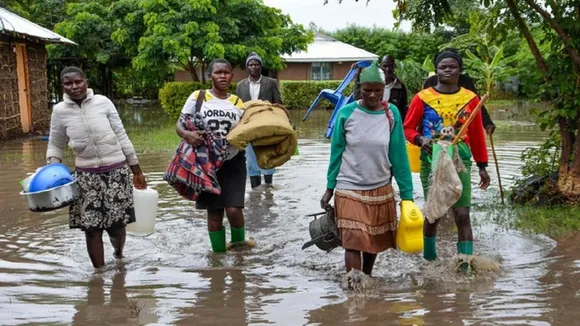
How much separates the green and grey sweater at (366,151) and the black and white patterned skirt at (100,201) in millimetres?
1750

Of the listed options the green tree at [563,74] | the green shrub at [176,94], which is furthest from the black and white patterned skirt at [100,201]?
the green shrub at [176,94]

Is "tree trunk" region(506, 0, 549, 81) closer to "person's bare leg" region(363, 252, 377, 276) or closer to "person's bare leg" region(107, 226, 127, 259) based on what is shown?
"person's bare leg" region(363, 252, 377, 276)

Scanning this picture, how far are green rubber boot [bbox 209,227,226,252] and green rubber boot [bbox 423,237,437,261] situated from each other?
1720mm

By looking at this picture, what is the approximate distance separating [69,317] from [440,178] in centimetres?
269

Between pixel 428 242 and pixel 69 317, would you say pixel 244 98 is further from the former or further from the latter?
pixel 69 317

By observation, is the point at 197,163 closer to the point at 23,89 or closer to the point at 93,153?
the point at 93,153

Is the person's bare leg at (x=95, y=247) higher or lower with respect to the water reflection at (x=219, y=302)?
higher

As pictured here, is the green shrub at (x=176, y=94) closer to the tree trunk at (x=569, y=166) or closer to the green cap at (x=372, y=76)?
the tree trunk at (x=569, y=166)

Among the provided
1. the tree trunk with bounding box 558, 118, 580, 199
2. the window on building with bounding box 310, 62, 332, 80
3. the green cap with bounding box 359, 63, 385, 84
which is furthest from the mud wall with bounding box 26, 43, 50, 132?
the window on building with bounding box 310, 62, 332, 80

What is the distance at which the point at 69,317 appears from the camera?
4.64 metres

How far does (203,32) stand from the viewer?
77.5 feet

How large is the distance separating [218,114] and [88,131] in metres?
1.05

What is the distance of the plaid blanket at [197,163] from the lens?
586cm

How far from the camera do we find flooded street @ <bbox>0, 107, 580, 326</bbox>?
15.0 ft
